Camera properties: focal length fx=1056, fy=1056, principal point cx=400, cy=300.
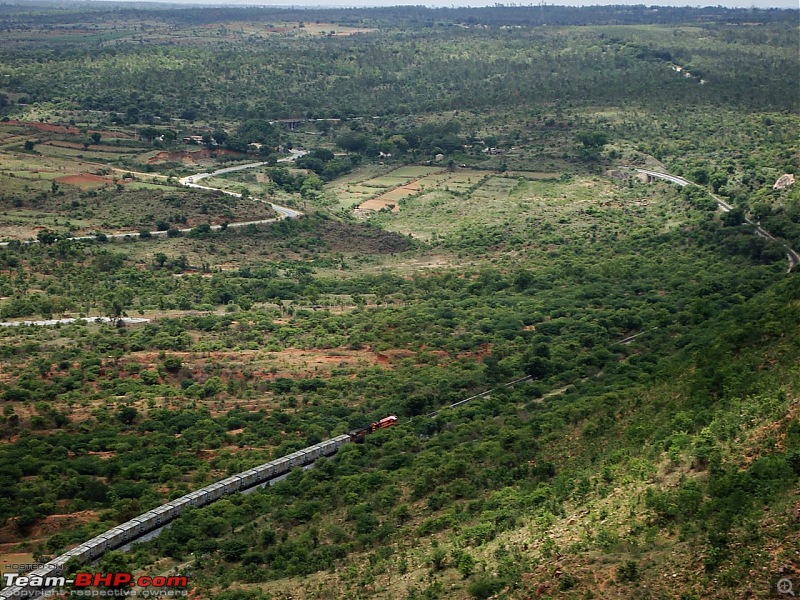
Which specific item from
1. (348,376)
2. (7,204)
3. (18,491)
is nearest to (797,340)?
(348,376)

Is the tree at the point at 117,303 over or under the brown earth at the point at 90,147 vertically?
under

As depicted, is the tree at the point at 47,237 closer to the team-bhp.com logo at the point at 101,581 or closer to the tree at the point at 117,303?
the tree at the point at 117,303

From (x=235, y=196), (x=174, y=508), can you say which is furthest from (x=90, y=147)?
(x=174, y=508)

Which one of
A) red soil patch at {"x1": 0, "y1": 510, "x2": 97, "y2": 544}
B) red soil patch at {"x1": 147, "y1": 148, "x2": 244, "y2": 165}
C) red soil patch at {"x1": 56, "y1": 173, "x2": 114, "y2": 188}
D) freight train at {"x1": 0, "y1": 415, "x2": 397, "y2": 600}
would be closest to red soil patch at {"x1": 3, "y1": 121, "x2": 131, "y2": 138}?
red soil patch at {"x1": 147, "y1": 148, "x2": 244, "y2": 165}

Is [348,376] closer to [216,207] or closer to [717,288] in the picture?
[717,288]

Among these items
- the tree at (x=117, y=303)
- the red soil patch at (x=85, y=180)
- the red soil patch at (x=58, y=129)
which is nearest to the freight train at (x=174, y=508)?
the tree at (x=117, y=303)

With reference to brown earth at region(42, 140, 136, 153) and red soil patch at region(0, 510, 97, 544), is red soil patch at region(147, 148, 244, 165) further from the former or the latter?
red soil patch at region(0, 510, 97, 544)
